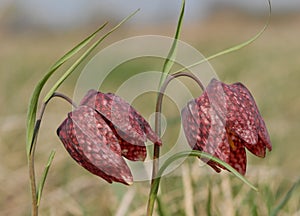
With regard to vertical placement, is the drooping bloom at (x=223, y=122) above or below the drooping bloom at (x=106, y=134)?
below

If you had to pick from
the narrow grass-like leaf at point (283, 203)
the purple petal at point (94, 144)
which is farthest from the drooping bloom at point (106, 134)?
the narrow grass-like leaf at point (283, 203)

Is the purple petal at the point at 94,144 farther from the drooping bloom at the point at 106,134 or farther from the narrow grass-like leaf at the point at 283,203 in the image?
the narrow grass-like leaf at the point at 283,203

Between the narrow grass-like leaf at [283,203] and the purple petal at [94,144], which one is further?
the narrow grass-like leaf at [283,203]

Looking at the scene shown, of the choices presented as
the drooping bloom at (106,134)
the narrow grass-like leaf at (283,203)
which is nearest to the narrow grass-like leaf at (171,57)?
the drooping bloom at (106,134)

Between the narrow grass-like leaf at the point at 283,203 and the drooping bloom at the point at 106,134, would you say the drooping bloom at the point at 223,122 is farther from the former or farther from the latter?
the narrow grass-like leaf at the point at 283,203

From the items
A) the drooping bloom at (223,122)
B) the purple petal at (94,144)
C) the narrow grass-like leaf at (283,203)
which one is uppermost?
the purple petal at (94,144)

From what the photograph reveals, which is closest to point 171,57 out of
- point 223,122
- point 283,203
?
point 223,122

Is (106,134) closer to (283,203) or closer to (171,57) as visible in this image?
(171,57)
